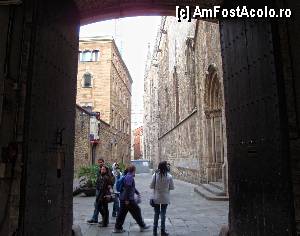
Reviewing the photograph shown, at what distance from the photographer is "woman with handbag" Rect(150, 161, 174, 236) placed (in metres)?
6.10

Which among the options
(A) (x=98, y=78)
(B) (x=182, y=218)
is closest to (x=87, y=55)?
(A) (x=98, y=78)

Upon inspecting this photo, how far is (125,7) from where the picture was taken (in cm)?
575

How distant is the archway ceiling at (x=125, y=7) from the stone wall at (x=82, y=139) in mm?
8800

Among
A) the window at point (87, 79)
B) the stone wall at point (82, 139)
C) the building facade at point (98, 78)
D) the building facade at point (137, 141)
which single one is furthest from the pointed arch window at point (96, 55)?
Result: the building facade at point (137, 141)

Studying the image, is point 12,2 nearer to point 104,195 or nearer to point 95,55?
point 104,195

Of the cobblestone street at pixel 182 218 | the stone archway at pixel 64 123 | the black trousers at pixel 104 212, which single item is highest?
the stone archway at pixel 64 123

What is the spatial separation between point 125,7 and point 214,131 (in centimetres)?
855

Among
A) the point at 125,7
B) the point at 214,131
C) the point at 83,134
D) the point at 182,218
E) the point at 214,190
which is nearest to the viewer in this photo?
the point at 125,7

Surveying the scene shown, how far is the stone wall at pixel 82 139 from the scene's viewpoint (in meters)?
14.2

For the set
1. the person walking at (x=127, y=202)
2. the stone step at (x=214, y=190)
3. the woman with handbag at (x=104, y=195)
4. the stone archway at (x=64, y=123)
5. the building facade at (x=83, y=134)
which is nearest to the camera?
the stone archway at (x=64, y=123)

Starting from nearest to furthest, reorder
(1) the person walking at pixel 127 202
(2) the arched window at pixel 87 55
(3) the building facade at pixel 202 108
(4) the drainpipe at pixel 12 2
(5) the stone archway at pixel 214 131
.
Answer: (4) the drainpipe at pixel 12 2, (1) the person walking at pixel 127 202, (3) the building facade at pixel 202 108, (5) the stone archway at pixel 214 131, (2) the arched window at pixel 87 55

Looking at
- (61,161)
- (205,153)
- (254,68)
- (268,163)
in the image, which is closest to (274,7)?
(254,68)

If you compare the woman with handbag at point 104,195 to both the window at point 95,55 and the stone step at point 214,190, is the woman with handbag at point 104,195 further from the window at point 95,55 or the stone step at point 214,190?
the window at point 95,55

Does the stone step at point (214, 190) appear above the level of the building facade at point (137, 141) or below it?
below
